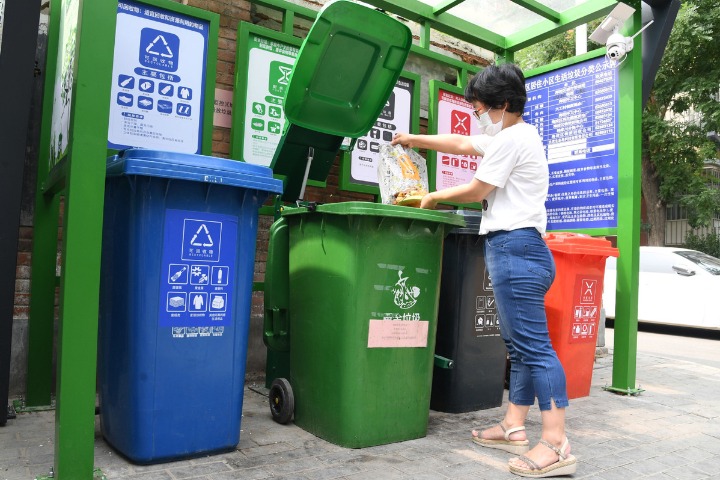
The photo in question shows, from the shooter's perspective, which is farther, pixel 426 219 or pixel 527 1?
pixel 527 1

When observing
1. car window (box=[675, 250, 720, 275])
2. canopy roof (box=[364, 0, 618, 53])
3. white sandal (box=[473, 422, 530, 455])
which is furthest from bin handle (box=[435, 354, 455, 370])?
car window (box=[675, 250, 720, 275])

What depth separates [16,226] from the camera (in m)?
2.88

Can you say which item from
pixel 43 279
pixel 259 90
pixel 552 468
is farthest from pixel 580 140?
pixel 43 279

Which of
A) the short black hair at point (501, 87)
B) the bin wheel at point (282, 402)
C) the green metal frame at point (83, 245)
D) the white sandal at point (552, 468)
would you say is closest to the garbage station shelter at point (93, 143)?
the green metal frame at point (83, 245)

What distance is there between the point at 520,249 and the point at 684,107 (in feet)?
45.4

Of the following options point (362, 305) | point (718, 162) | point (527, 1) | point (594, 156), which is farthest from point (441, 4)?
point (718, 162)

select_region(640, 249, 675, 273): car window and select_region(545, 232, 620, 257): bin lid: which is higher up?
select_region(640, 249, 675, 273): car window

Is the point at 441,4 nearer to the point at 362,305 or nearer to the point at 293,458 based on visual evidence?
the point at 362,305

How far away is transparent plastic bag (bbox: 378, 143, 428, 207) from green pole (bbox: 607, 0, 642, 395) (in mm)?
1983

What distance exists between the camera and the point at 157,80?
3709mm

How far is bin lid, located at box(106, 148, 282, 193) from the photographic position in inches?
94.3

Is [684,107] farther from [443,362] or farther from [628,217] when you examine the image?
[443,362]

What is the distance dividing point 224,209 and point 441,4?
11.2ft

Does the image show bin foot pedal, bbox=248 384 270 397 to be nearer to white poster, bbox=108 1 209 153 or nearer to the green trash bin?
the green trash bin
